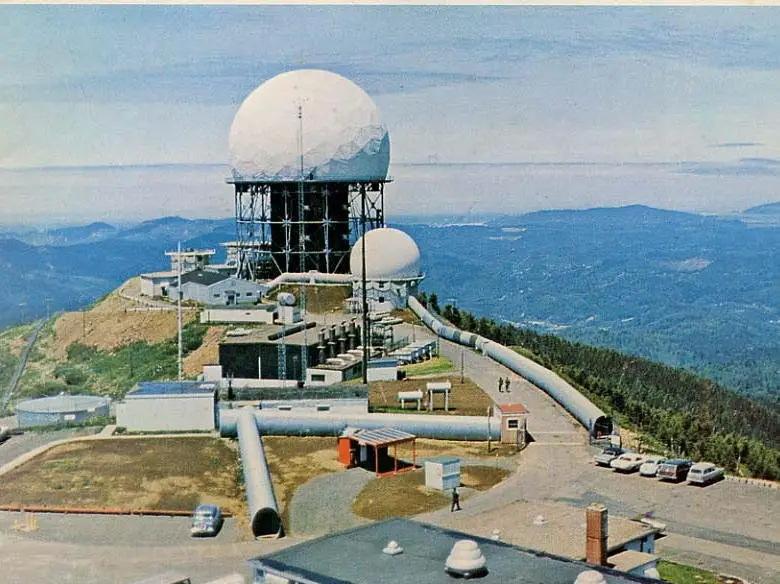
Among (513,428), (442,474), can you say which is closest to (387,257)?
(513,428)

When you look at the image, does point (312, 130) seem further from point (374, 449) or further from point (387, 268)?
point (374, 449)

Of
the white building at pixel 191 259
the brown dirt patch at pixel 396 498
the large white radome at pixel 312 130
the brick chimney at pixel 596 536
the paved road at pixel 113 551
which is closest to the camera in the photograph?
the brick chimney at pixel 596 536

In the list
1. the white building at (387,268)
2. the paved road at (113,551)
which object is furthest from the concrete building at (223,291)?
the paved road at (113,551)

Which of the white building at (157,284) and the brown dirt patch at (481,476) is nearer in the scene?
the brown dirt patch at (481,476)

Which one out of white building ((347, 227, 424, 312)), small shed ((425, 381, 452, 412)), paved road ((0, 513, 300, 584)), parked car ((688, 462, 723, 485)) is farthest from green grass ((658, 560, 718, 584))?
white building ((347, 227, 424, 312))

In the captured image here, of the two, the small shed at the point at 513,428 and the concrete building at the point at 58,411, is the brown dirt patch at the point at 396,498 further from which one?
the concrete building at the point at 58,411

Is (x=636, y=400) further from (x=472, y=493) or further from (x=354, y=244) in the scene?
(x=354, y=244)

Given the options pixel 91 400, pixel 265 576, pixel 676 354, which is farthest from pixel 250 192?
pixel 265 576
